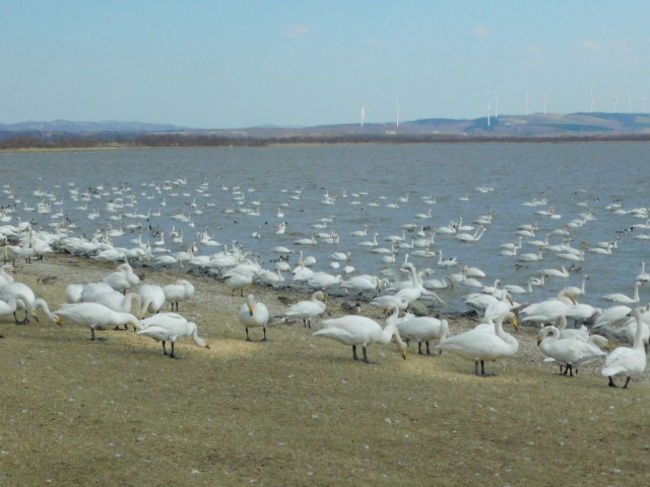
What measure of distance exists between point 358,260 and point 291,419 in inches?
865

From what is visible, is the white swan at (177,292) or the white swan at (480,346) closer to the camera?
the white swan at (480,346)

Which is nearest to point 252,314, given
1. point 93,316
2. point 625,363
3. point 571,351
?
point 93,316

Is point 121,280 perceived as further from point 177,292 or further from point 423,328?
point 423,328

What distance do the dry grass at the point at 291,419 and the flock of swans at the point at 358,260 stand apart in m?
0.56

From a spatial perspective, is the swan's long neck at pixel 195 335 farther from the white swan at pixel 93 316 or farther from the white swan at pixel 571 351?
the white swan at pixel 571 351

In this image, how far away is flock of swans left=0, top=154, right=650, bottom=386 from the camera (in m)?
13.3

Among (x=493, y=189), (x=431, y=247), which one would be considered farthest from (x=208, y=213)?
(x=493, y=189)

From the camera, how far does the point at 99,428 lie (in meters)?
8.86

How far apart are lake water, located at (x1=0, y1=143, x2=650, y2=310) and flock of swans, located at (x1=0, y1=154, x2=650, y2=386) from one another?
0.63 feet

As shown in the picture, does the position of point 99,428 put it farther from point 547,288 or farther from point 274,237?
point 274,237

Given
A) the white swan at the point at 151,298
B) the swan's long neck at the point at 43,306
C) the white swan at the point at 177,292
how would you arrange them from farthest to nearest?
the white swan at the point at 177,292 → the white swan at the point at 151,298 → the swan's long neck at the point at 43,306

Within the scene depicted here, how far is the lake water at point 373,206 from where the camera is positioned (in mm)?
31520

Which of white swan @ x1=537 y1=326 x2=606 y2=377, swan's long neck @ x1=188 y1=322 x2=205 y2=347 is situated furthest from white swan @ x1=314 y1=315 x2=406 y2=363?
white swan @ x1=537 y1=326 x2=606 y2=377

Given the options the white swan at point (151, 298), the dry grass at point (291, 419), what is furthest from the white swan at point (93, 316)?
the white swan at point (151, 298)
